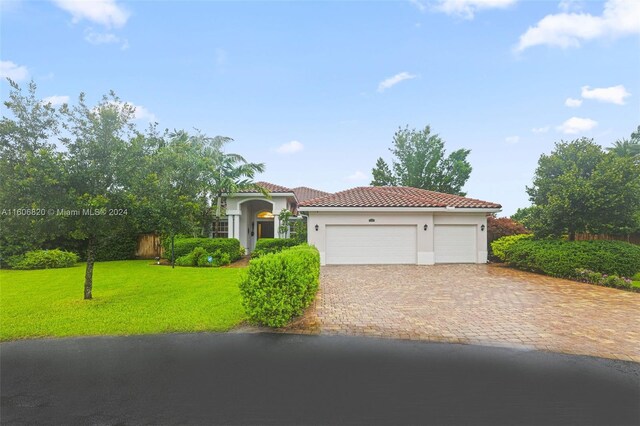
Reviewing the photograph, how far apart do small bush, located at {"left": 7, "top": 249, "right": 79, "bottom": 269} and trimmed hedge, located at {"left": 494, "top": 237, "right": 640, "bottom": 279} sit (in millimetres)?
24123

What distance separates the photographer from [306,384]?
13.2 feet

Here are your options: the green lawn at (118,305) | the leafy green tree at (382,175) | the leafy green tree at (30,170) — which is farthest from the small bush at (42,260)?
the leafy green tree at (382,175)

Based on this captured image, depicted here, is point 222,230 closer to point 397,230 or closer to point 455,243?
point 397,230

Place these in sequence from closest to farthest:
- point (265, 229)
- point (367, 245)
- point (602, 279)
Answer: point (602, 279) → point (367, 245) → point (265, 229)

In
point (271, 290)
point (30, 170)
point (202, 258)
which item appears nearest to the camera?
point (271, 290)

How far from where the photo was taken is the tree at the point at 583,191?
13359 mm

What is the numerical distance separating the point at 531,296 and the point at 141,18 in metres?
15.1

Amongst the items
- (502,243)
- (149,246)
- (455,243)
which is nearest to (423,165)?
(502,243)

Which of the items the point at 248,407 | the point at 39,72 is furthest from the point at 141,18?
the point at 248,407

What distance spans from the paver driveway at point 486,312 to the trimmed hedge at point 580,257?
3.13ft

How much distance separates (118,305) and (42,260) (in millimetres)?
12377

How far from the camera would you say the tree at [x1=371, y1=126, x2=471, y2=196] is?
37.4 metres

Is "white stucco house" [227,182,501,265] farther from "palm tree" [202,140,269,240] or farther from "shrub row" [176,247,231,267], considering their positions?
"palm tree" [202,140,269,240]

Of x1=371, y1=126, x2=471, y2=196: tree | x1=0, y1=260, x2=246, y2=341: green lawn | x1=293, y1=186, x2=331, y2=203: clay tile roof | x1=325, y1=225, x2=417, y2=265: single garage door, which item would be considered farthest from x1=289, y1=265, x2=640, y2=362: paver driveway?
x1=371, y1=126, x2=471, y2=196: tree
